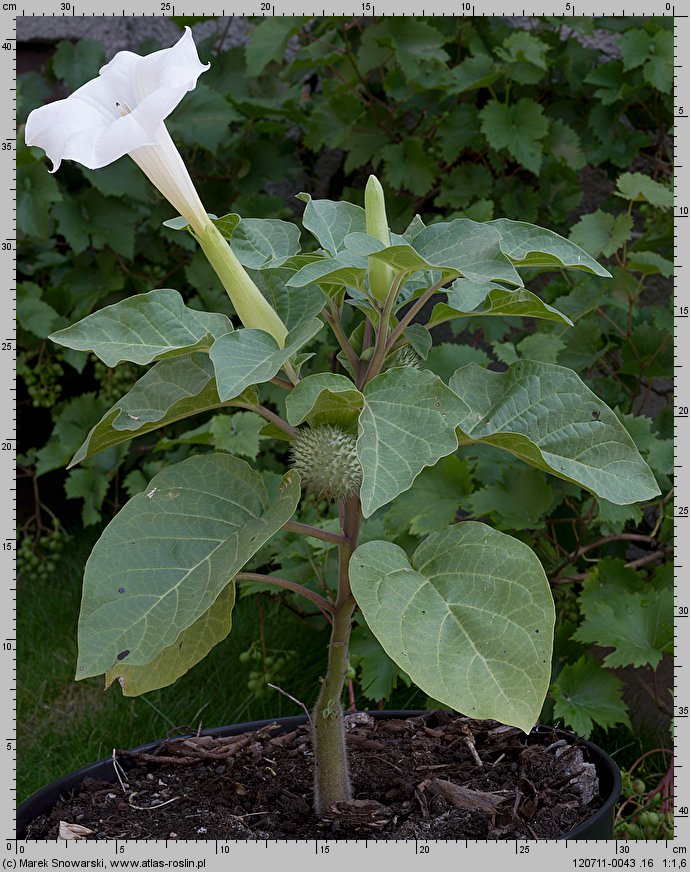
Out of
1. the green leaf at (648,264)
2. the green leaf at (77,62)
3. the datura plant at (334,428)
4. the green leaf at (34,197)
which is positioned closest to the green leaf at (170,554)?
the datura plant at (334,428)

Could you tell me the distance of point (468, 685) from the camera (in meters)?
0.67

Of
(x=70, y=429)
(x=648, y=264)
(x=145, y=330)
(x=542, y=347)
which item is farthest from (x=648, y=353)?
(x=70, y=429)

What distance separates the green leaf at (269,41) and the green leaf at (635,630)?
1.22 meters

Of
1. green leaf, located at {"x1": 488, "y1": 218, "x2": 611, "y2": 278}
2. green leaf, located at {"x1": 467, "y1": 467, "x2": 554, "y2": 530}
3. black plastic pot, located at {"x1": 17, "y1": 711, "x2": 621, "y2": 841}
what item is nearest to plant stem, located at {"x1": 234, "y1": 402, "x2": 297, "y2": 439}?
green leaf, located at {"x1": 488, "y1": 218, "x2": 611, "y2": 278}

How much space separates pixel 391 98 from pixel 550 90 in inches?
12.6

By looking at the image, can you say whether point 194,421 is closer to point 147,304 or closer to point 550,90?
point 550,90

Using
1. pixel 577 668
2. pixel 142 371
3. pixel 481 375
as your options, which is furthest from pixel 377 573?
pixel 142 371

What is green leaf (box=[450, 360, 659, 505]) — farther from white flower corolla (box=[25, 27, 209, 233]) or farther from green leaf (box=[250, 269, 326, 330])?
white flower corolla (box=[25, 27, 209, 233])

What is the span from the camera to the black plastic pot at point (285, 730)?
0.81 metres

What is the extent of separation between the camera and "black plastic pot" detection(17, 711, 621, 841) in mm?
805

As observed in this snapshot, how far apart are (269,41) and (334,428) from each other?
128 centimetres

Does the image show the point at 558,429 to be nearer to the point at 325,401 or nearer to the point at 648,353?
the point at 325,401

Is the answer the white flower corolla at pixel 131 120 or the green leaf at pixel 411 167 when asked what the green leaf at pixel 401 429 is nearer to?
the white flower corolla at pixel 131 120

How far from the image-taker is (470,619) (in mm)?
713
